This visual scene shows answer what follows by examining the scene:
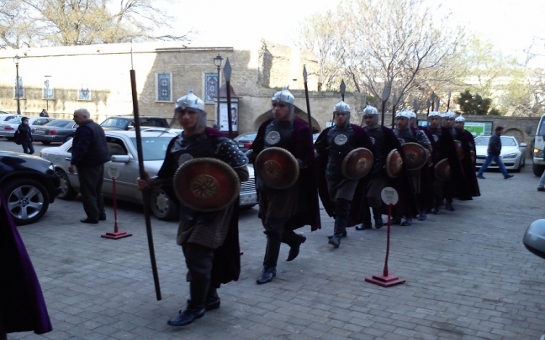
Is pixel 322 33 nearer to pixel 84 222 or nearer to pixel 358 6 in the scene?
pixel 358 6

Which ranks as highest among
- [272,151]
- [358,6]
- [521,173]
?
[358,6]

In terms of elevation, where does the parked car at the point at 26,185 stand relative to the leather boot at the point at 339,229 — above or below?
above

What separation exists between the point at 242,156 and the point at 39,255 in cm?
357

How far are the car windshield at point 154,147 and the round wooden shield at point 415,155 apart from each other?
4178mm

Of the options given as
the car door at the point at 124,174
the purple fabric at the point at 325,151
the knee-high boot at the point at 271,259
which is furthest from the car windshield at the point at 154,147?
the knee-high boot at the point at 271,259

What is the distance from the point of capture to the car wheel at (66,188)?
10.6 metres

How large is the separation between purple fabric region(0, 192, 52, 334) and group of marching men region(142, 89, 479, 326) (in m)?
1.37

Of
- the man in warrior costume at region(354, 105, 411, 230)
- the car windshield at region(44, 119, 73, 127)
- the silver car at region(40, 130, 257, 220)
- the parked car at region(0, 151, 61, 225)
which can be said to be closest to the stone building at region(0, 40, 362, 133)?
the car windshield at region(44, 119, 73, 127)

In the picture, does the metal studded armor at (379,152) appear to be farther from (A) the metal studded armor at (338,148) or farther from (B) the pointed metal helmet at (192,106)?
(B) the pointed metal helmet at (192,106)

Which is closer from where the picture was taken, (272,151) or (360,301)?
(360,301)

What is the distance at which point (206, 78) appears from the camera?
1325 inches

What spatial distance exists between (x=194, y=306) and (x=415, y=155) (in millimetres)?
5659

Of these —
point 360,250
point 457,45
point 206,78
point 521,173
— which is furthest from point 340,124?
point 206,78

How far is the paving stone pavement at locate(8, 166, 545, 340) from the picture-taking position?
4.48m
